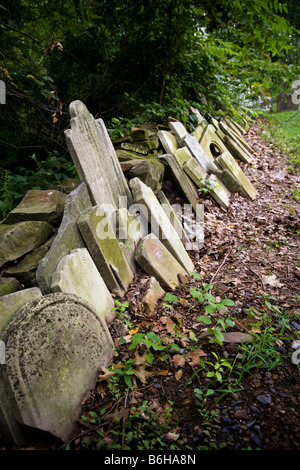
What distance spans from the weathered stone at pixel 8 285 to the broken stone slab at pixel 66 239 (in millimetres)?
170

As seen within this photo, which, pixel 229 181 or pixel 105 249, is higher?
pixel 105 249

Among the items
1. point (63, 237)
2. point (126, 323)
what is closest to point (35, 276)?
point (63, 237)

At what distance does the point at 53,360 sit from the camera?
5.94ft

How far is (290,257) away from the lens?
3598mm

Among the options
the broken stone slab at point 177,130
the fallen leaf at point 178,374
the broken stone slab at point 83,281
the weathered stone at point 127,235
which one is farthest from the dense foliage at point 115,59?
the fallen leaf at point 178,374

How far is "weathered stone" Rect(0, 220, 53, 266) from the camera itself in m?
2.46

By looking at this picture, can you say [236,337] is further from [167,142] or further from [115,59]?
[115,59]

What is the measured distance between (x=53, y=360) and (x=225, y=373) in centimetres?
117

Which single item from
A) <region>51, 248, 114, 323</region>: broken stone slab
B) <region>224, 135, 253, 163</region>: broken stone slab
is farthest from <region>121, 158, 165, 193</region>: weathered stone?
<region>224, 135, 253, 163</region>: broken stone slab

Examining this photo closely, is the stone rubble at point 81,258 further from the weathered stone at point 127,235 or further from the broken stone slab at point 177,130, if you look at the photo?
the broken stone slab at point 177,130

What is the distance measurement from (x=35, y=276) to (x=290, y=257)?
2849 millimetres

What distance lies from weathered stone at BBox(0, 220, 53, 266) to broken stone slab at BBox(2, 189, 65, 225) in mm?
117

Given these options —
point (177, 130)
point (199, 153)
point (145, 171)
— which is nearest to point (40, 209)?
point (145, 171)

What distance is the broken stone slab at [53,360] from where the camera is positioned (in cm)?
163
